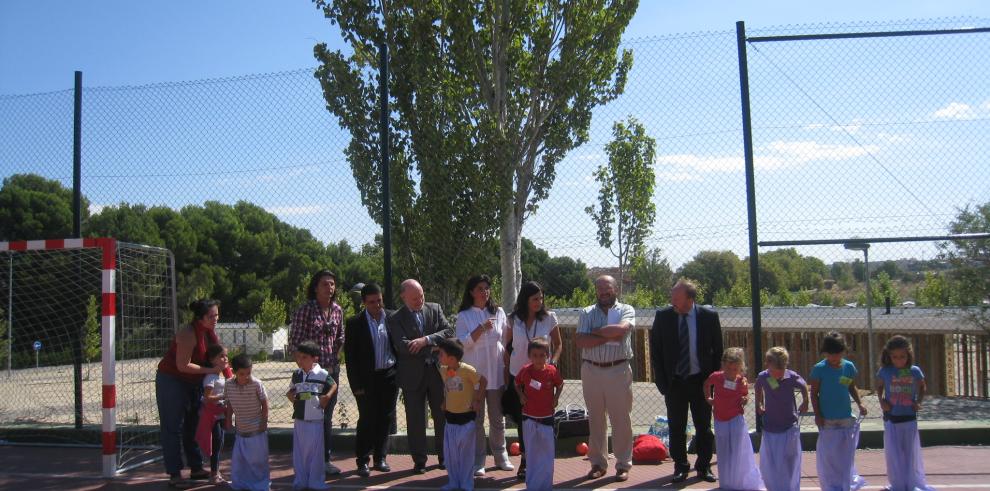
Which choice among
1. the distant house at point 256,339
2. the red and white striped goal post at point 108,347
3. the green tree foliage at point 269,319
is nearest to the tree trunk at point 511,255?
the red and white striped goal post at point 108,347

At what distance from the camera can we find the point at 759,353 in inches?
299

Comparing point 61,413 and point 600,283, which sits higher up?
point 600,283

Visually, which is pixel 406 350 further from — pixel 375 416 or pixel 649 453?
pixel 649 453

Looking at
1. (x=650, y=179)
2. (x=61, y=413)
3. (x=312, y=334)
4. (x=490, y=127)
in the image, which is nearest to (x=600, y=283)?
(x=312, y=334)

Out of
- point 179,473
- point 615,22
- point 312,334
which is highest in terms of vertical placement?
point 615,22

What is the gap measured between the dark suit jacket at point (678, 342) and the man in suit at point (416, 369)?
6.12 feet

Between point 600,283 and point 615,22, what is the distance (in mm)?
5414

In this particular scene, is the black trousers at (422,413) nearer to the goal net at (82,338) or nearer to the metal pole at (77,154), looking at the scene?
the goal net at (82,338)

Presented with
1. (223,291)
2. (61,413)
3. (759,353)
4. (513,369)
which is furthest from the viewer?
(223,291)

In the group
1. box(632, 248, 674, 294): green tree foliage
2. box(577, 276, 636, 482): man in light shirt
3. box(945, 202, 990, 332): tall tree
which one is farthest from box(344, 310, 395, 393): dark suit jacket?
box(945, 202, 990, 332): tall tree

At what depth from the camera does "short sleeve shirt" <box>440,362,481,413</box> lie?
6375 millimetres

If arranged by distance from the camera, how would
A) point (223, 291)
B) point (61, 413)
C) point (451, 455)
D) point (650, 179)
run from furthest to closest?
point (223, 291), point (650, 179), point (61, 413), point (451, 455)

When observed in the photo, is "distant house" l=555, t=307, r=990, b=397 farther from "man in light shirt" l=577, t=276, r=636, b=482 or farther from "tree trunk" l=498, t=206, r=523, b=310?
"man in light shirt" l=577, t=276, r=636, b=482

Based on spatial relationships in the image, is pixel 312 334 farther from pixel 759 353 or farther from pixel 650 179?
pixel 650 179
